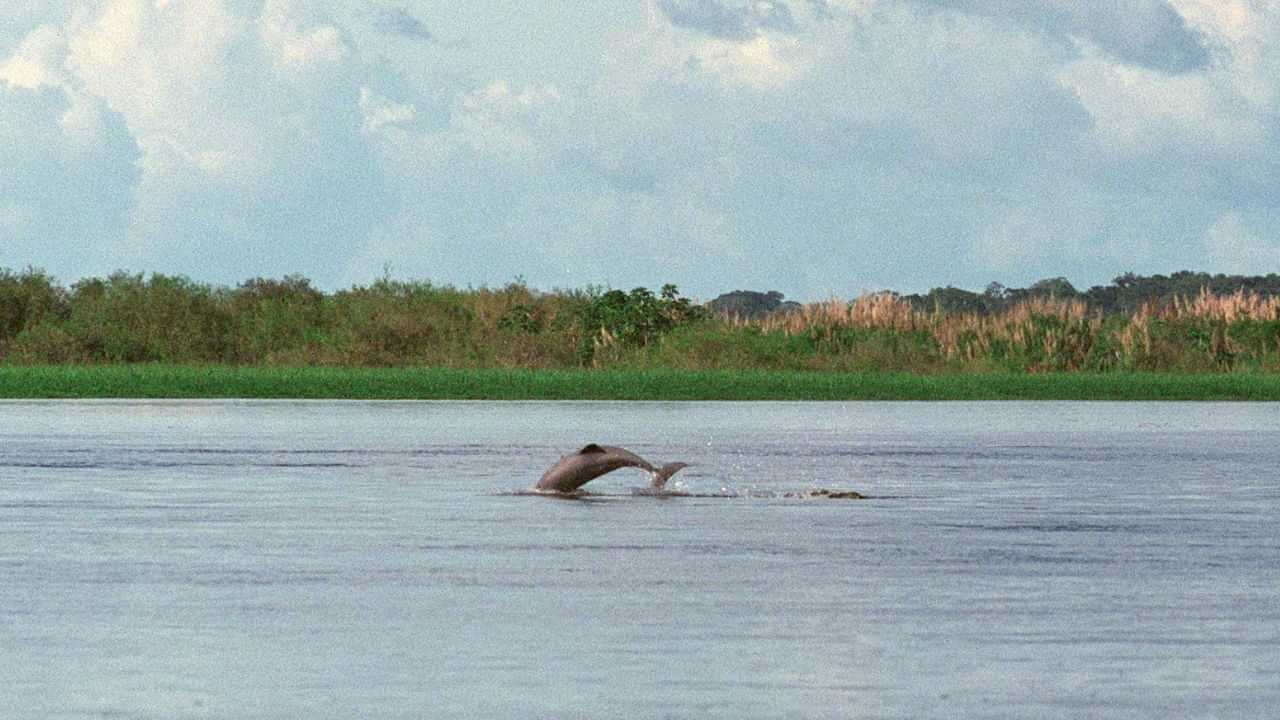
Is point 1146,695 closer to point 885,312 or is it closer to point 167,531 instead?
point 167,531

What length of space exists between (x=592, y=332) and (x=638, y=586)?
163ft

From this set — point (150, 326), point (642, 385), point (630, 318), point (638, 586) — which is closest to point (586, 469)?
point (638, 586)

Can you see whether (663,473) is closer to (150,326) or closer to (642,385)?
(642,385)

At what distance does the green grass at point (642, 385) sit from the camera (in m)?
53.7

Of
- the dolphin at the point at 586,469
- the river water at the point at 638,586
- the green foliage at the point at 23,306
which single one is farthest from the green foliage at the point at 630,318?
the dolphin at the point at 586,469

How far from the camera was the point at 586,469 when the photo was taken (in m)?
22.8

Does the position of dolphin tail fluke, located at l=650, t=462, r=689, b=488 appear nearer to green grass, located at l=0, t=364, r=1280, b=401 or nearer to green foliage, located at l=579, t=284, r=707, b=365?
green grass, located at l=0, t=364, r=1280, b=401

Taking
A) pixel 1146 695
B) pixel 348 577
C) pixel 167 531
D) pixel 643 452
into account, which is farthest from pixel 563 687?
pixel 643 452

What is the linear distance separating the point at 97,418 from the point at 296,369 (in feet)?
68.3

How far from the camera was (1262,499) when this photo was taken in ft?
72.3

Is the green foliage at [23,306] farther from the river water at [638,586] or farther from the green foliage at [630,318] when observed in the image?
the river water at [638,586]

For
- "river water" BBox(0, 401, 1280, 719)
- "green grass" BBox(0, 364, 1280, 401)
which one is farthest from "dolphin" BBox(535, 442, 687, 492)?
"green grass" BBox(0, 364, 1280, 401)

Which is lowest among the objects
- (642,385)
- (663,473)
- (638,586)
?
(638,586)

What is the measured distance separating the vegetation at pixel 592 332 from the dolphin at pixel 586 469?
30405 millimetres
